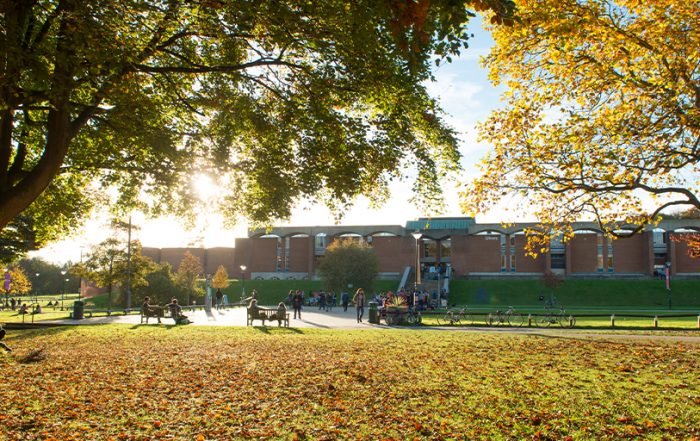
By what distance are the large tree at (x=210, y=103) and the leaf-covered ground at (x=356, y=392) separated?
370 centimetres

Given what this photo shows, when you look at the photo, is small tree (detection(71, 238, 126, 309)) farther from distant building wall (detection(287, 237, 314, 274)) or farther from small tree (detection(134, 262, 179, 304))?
distant building wall (detection(287, 237, 314, 274))

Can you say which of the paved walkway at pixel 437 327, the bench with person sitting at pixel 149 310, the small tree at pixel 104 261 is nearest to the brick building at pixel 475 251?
the small tree at pixel 104 261

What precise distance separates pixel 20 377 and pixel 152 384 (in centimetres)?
274

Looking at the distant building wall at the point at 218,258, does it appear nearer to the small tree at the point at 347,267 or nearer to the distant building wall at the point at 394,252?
the distant building wall at the point at 394,252

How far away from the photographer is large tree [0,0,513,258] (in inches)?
336

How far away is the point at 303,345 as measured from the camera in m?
14.0

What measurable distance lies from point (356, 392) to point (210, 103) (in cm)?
838

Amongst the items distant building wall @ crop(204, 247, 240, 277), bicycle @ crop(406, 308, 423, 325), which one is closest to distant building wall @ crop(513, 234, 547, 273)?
distant building wall @ crop(204, 247, 240, 277)

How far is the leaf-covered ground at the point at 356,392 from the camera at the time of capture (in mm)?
6031

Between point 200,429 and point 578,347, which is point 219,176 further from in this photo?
point 578,347

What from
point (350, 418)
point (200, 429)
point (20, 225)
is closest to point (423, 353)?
point (350, 418)

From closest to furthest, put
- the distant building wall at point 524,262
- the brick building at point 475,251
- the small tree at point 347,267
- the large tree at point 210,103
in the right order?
1. the large tree at point 210,103
2. the small tree at point 347,267
3. the brick building at point 475,251
4. the distant building wall at point 524,262

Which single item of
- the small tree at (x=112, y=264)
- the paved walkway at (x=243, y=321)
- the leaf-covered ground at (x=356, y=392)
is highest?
the small tree at (x=112, y=264)

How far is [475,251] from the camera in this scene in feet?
222
